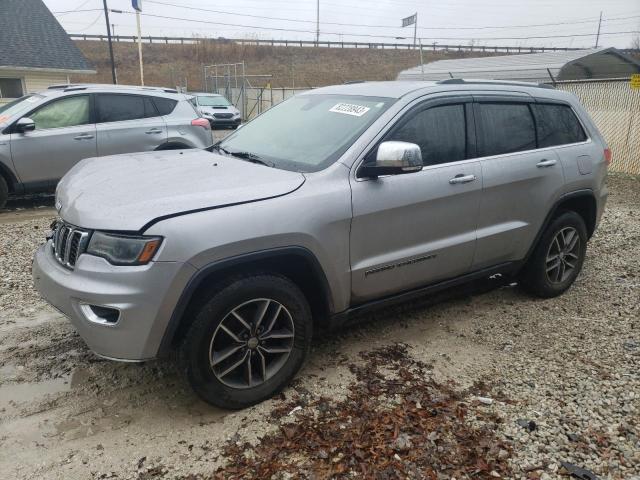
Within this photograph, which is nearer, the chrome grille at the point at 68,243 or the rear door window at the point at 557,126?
the chrome grille at the point at 68,243

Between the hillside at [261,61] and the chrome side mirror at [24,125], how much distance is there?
44.8m

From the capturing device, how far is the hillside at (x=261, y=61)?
5225cm

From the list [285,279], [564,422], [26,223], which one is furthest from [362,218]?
[26,223]

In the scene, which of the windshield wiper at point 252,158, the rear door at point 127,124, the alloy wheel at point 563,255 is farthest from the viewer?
the rear door at point 127,124

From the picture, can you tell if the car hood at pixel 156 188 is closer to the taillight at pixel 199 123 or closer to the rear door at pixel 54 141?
the rear door at pixel 54 141

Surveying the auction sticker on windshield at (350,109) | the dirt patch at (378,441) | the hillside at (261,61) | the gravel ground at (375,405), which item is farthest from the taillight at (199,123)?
the hillside at (261,61)

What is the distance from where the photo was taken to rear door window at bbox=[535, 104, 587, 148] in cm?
431

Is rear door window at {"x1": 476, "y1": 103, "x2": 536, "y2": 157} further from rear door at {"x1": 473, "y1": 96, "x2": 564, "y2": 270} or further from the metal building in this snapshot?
the metal building

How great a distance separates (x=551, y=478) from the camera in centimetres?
247

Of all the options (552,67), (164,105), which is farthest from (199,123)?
(552,67)

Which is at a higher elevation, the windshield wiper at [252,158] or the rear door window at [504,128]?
the rear door window at [504,128]

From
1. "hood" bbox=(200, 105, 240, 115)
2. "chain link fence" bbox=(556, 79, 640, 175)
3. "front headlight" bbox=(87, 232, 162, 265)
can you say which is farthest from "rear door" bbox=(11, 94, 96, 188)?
"hood" bbox=(200, 105, 240, 115)

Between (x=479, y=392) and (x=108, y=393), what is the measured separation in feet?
7.54

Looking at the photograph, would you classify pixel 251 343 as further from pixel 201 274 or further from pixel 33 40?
pixel 33 40
